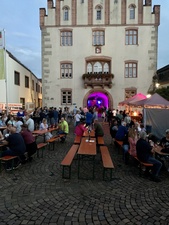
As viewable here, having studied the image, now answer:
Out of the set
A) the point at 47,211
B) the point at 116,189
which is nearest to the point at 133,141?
the point at 116,189

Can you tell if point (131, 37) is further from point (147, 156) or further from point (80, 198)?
point (80, 198)

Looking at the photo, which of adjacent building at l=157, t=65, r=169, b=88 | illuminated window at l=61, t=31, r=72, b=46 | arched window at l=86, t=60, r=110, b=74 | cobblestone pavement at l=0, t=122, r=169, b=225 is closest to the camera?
cobblestone pavement at l=0, t=122, r=169, b=225

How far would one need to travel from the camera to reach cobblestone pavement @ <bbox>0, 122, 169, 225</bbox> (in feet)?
13.0

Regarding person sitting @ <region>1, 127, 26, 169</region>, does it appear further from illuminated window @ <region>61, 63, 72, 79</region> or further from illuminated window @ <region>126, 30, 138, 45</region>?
illuminated window @ <region>126, 30, 138, 45</region>

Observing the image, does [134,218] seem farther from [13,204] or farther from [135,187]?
[13,204]

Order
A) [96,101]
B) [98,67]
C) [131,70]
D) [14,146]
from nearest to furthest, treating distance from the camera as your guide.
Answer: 1. [14,146]
2. [131,70]
3. [98,67]
4. [96,101]

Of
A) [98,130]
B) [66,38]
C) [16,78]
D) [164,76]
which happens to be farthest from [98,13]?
[98,130]

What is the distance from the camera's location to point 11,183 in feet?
18.5

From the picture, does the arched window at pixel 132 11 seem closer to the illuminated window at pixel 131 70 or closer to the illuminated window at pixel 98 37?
the illuminated window at pixel 98 37

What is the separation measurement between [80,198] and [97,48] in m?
21.0

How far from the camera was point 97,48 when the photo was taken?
23.5m

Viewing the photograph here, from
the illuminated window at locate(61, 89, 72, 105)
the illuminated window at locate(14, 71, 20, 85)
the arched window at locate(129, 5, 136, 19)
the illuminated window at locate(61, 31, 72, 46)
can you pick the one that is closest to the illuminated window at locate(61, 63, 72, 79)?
the illuminated window at locate(61, 89, 72, 105)

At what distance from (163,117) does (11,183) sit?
1067 cm

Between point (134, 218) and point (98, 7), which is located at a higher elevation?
point (98, 7)
